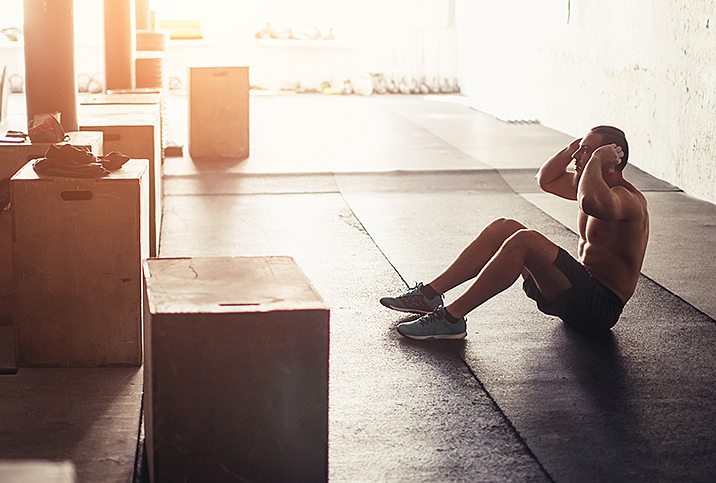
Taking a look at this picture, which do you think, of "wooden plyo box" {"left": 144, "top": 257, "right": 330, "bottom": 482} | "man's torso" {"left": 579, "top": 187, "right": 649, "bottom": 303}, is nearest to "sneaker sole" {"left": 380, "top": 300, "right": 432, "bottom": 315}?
"man's torso" {"left": 579, "top": 187, "right": 649, "bottom": 303}

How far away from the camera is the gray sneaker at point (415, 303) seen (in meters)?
4.01

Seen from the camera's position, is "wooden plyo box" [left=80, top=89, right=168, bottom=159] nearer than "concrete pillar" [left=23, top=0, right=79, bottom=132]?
No

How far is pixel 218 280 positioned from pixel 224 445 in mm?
510

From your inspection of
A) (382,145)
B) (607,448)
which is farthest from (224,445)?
(382,145)

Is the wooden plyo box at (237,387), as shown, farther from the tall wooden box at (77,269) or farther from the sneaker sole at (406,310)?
the sneaker sole at (406,310)

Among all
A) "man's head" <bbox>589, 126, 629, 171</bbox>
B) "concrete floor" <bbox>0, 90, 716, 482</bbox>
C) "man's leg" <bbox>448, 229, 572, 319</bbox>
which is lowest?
"concrete floor" <bbox>0, 90, 716, 482</bbox>

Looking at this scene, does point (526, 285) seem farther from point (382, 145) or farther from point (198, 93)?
point (382, 145)

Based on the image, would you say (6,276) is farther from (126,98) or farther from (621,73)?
(621,73)

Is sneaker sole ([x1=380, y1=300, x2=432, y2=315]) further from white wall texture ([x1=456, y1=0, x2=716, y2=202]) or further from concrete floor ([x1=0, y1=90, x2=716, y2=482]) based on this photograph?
white wall texture ([x1=456, y1=0, x2=716, y2=202])

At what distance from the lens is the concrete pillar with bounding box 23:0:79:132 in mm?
4453

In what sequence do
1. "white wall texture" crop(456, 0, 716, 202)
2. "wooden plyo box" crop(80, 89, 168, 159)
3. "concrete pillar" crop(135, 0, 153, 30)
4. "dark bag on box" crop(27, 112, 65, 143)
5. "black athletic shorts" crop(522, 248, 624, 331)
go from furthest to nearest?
"concrete pillar" crop(135, 0, 153, 30), "white wall texture" crop(456, 0, 716, 202), "wooden plyo box" crop(80, 89, 168, 159), "dark bag on box" crop(27, 112, 65, 143), "black athletic shorts" crop(522, 248, 624, 331)

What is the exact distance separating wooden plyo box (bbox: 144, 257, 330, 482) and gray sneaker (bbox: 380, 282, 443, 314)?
5.53 feet

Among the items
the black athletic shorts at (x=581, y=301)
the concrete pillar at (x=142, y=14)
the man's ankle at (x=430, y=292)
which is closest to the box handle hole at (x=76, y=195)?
the man's ankle at (x=430, y=292)

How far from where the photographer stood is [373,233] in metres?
5.85
